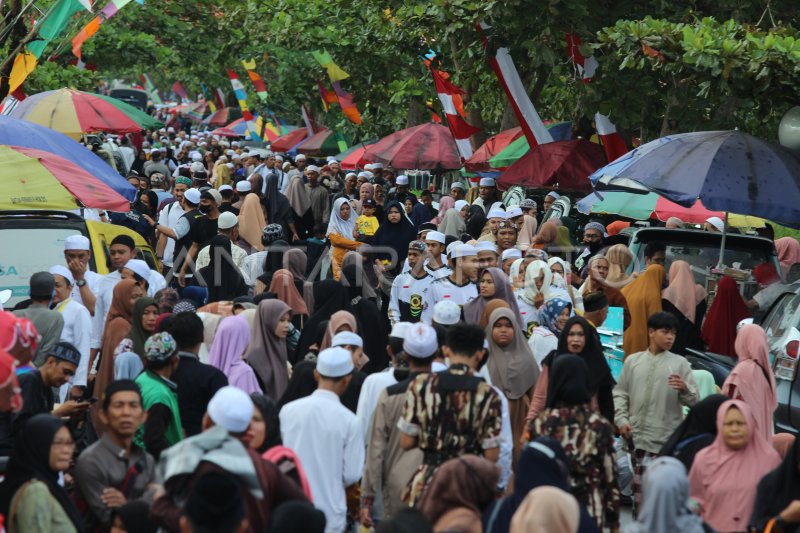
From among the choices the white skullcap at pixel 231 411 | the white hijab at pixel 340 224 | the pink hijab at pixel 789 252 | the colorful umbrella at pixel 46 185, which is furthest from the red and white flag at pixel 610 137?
the white skullcap at pixel 231 411

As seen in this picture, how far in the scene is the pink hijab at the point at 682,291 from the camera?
40.2 ft

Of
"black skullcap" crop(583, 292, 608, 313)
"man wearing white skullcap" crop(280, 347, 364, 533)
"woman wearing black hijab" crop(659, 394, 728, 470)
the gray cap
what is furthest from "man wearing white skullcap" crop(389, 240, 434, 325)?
"man wearing white skullcap" crop(280, 347, 364, 533)

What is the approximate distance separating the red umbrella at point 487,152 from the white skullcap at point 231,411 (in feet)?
51.9

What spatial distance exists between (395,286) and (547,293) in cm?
193

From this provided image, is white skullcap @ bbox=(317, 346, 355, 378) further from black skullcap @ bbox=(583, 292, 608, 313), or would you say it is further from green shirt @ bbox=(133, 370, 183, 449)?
black skullcap @ bbox=(583, 292, 608, 313)

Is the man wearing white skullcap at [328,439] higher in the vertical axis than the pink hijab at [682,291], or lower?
higher

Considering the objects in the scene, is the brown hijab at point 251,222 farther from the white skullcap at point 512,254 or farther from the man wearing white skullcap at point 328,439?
the man wearing white skullcap at point 328,439

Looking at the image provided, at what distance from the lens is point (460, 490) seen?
17.9 ft

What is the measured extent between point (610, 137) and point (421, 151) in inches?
220

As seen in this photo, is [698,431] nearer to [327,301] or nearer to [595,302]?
[595,302]

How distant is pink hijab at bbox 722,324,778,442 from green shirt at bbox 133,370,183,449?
3.48 metres

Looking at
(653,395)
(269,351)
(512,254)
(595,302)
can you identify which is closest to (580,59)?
(512,254)

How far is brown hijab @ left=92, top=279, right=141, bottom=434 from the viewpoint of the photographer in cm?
920

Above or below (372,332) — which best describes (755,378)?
above
